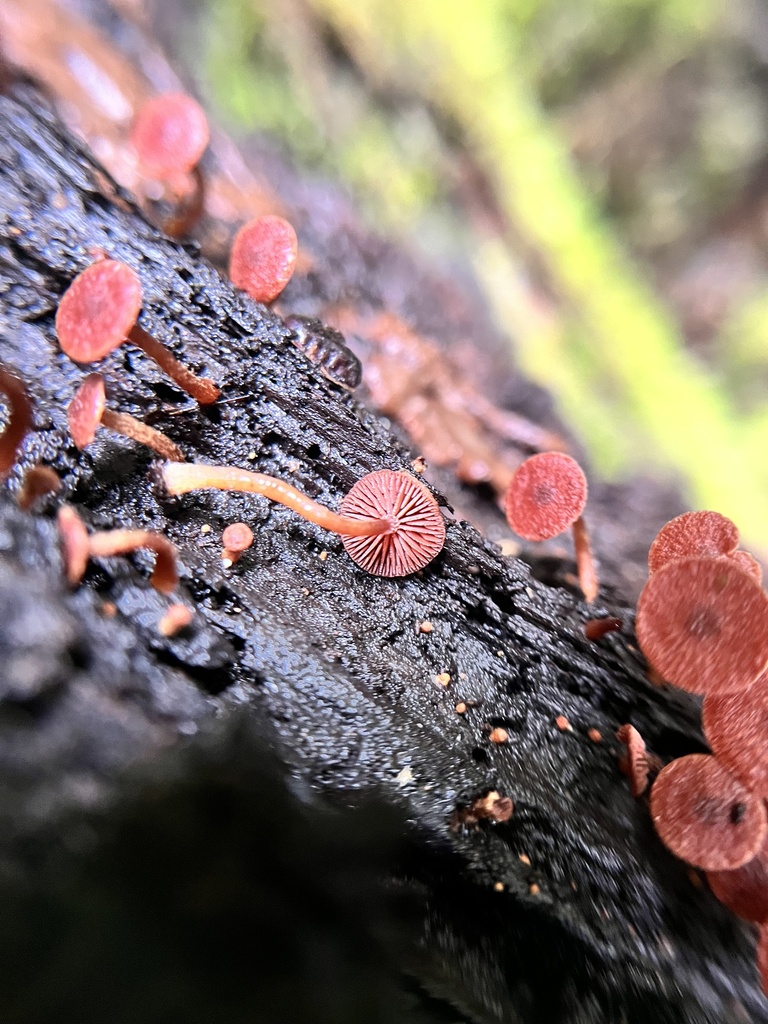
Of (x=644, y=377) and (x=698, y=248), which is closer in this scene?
(x=644, y=377)

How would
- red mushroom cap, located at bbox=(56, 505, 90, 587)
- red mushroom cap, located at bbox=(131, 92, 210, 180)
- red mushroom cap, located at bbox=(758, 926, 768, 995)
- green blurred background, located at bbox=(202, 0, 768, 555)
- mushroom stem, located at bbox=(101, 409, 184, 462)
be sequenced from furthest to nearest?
1. green blurred background, located at bbox=(202, 0, 768, 555)
2. red mushroom cap, located at bbox=(131, 92, 210, 180)
3. mushroom stem, located at bbox=(101, 409, 184, 462)
4. red mushroom cap, located at bbox=(758, 926, 768, 995)
5. red mushroom cap, located at bbox=(56, 505, 90, 587)

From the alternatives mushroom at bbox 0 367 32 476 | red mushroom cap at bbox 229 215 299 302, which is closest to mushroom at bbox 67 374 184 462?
mushroom at bbox 0 367 32 476

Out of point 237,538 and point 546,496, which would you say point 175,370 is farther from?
point 546,496

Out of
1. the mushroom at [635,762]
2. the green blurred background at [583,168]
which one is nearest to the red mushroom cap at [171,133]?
the green blurred background at [583,168]

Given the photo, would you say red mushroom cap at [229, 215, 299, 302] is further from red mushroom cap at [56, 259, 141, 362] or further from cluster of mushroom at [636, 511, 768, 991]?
cluster of mushroom at [636, 511, 768, 991]

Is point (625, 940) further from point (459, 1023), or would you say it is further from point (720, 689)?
point (720, 689)

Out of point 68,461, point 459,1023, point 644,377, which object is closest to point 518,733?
point 459,1023

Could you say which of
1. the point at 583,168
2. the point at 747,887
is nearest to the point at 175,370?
the point at 747,887
